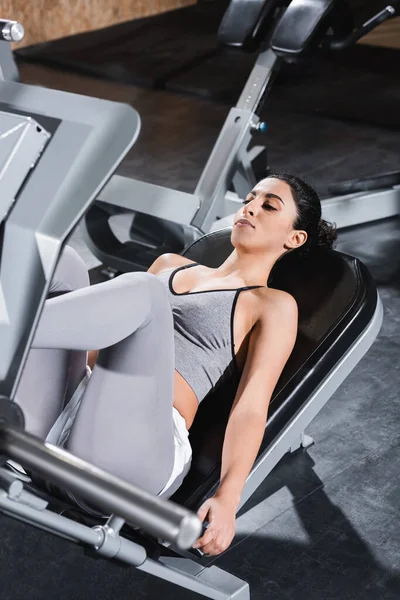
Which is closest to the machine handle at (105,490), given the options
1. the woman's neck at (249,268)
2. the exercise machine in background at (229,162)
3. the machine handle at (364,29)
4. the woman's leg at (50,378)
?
the woman's leg at (50,378)

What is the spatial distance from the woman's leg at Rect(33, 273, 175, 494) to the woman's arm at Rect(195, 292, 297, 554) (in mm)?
114

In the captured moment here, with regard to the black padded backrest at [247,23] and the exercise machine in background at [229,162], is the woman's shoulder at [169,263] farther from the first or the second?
the black padded backrest at [247,23]

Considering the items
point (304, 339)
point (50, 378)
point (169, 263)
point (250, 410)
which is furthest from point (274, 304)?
point (50, 378)

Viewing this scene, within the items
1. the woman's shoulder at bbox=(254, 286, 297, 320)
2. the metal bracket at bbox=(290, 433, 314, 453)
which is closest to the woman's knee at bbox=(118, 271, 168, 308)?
the woman's shoulder at bbox=(254, 286, 297, 320)

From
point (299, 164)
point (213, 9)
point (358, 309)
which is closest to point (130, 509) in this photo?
point (358, 309)

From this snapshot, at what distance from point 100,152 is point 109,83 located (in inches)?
181

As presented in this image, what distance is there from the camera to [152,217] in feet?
9.82

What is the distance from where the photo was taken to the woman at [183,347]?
134cm

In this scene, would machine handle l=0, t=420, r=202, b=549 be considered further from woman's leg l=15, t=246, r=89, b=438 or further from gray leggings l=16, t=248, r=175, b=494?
woman's leg l=15, t=246, r=89, b=438

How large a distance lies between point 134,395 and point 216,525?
254 millimetres

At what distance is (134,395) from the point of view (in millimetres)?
1478

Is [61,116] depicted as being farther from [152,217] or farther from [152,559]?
[152,217]

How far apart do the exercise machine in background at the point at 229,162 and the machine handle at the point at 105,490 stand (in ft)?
6.11

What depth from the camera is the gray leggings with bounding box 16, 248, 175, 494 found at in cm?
137
